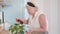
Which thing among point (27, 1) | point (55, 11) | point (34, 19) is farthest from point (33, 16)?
point (55, 11)

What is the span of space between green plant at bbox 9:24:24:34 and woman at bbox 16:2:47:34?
0.22ft

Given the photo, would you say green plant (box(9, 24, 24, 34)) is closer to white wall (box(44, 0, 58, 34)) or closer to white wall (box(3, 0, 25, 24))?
white wall (box(3, 0, 25, 24))

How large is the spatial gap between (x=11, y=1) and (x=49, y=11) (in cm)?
39

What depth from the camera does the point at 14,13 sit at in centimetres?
116

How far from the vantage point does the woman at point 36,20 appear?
3.76 feet

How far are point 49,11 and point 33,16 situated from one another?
0.19 meters

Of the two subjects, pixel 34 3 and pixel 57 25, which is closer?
pixel 34 3

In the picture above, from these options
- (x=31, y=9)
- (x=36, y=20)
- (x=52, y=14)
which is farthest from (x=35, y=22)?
(x=52, y=14)

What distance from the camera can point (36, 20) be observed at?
3.81 feet

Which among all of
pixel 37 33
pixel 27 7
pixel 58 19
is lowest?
pixel 37 33

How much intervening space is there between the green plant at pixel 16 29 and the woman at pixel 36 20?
0.22 feet

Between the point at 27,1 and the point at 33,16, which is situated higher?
the point at 27,1

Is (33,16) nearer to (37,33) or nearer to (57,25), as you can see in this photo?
(37,33)

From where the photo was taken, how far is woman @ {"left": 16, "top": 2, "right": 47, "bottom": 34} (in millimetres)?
1146
